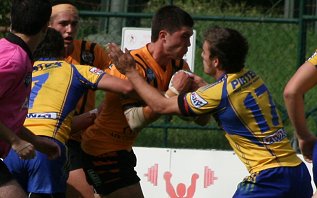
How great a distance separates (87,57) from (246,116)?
253 centimetres

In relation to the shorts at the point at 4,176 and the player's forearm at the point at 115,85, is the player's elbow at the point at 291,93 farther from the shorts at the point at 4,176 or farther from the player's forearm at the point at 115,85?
the shorts at the point at 4,176

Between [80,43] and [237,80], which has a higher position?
[237,80]

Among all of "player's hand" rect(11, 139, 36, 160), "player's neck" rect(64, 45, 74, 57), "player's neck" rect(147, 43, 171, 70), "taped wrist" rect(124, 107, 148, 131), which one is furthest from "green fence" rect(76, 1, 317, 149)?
"player's hand" rect(11, 139, 36, 160)

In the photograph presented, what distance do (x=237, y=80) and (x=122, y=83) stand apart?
31.2 inches

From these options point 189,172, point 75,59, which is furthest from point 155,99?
point 189,172

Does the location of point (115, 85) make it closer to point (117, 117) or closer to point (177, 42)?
point (117, 117)

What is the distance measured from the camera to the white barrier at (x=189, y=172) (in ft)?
30.0

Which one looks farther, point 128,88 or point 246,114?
point 128,88

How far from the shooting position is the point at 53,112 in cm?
629

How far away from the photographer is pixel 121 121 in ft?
22.6

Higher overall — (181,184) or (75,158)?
(75,158)

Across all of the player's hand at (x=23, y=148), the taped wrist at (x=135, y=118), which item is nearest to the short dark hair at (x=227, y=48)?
the taped wrist at (x=135, y=118)

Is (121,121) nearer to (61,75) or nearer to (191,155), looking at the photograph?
(61,75)

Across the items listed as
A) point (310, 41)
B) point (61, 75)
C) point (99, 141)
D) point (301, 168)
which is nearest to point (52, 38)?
point (61, 75)
